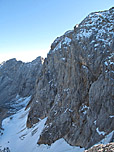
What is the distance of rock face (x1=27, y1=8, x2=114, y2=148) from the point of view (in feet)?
72.6

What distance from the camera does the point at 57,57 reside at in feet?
142

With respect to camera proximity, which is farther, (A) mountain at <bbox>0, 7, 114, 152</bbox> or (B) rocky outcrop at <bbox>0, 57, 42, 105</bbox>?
(B) rocky outcrop at <bbox>0, 57, 42, 105</bbox>

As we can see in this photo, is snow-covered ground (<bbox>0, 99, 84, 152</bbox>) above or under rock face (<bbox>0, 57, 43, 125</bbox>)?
under

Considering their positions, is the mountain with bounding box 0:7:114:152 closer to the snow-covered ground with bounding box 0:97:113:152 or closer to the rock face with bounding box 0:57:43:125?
the snow-covered ground with bounding box 0:97:113:152

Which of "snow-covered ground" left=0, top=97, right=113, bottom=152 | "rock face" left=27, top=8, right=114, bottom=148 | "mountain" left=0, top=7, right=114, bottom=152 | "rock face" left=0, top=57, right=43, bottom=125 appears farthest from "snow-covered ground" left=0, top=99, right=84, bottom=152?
"rock face" left=0, top=57, right=43, bottom=125

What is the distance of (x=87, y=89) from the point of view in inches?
1076

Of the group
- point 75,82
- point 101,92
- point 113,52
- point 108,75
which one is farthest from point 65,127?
point 113,52

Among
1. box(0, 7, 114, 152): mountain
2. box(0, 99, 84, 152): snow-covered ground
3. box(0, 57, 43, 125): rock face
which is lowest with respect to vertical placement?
box(0, 99, 84, 152): snow-covered ground

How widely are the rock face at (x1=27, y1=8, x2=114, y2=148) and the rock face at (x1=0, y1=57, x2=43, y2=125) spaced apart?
6359 centimetres

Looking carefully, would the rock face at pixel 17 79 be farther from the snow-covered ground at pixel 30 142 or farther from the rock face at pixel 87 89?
the rock face at pixel 87 89

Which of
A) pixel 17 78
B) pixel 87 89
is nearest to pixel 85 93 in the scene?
pixel 87 89

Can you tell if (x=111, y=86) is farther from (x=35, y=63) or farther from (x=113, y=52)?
(x=35, y=63)

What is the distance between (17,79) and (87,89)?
95.7 meters

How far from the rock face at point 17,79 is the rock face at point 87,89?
209ft
